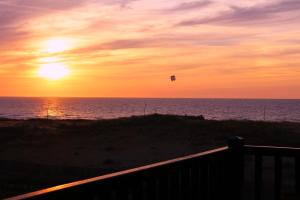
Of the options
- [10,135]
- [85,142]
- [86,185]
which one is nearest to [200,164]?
[86,185]

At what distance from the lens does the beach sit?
55.0ft

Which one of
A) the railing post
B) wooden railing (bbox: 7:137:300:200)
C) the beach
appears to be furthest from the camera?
the beach

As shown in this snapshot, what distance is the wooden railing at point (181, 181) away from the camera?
11.8 ft

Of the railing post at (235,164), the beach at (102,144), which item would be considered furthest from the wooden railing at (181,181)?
the beach at (102,144)

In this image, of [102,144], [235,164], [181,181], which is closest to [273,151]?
[235,164]

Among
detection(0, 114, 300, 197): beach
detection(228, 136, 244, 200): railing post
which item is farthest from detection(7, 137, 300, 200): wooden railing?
detection(0, 114, 300, 197): beach

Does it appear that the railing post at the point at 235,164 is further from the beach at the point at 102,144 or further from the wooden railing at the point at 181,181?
the beach at the point at 102,144

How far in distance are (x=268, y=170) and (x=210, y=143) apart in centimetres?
697

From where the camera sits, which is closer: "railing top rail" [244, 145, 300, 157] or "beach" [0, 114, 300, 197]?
"railing top rail" [244, 145, 300, 157]

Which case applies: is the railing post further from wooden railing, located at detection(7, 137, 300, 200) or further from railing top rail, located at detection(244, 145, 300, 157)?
railing top rail, located at detection(244, 145, 300, 157)

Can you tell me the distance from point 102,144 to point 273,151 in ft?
60.9

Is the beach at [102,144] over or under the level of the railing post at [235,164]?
under

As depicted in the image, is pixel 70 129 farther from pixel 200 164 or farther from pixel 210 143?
pixel 200 164

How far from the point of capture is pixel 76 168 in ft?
59.0
